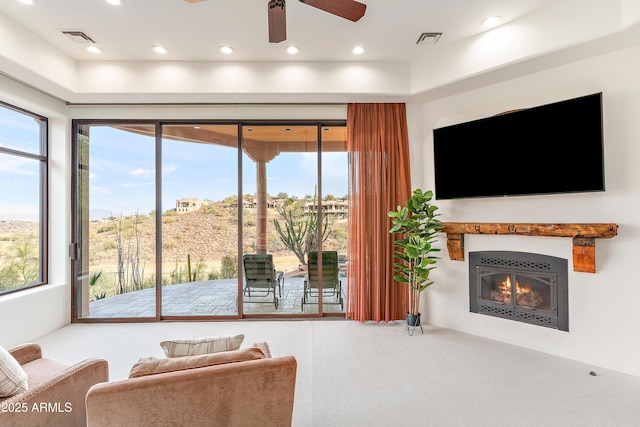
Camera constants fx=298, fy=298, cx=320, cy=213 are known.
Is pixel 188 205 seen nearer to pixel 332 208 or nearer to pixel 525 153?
pixel 332 208

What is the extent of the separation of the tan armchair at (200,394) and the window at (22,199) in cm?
347

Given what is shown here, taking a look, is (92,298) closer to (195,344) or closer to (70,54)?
(70,54)

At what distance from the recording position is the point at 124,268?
416cm

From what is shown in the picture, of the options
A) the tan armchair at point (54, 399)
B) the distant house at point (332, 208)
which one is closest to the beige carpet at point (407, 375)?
the tan armchair at point (54, 399)

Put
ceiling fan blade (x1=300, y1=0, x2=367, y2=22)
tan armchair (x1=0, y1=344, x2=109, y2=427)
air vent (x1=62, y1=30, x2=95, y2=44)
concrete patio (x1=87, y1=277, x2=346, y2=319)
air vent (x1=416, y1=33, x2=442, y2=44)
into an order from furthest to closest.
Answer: concrete patio (x1=87, y1=277, x2=346, y2=319), air vent (x1=416, y1=33, x2=442, y2=44), air vent (x1=62, y1=30, x2=95, y2=44), ceiling fan blade (x1=300, y1=0, x2=367, y2=22), tan armchair (x1=0, y1=344, x2=109, y2=427)

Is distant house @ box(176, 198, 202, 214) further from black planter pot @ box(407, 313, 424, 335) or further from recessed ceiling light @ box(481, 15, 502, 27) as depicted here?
recessed ceiling light @ box(481, 15, 502, 27)

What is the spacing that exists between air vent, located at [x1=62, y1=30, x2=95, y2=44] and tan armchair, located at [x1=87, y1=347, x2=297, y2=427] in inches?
134

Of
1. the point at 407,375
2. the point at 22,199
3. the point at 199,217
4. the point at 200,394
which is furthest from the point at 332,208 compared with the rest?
the point at 22,199

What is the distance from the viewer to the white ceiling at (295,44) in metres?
2.67

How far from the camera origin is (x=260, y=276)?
4.20m

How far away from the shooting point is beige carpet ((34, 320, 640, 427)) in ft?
→ 7.00

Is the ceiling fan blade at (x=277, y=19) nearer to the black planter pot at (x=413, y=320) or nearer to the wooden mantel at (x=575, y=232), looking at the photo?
the wooden mantel at (x=575, y=232)

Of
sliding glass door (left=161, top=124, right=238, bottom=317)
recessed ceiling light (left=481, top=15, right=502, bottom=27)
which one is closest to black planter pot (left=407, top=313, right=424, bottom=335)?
sliding glass door (left=161, top=124, right=238, bottom=317)

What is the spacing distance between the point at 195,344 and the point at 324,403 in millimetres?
1225
